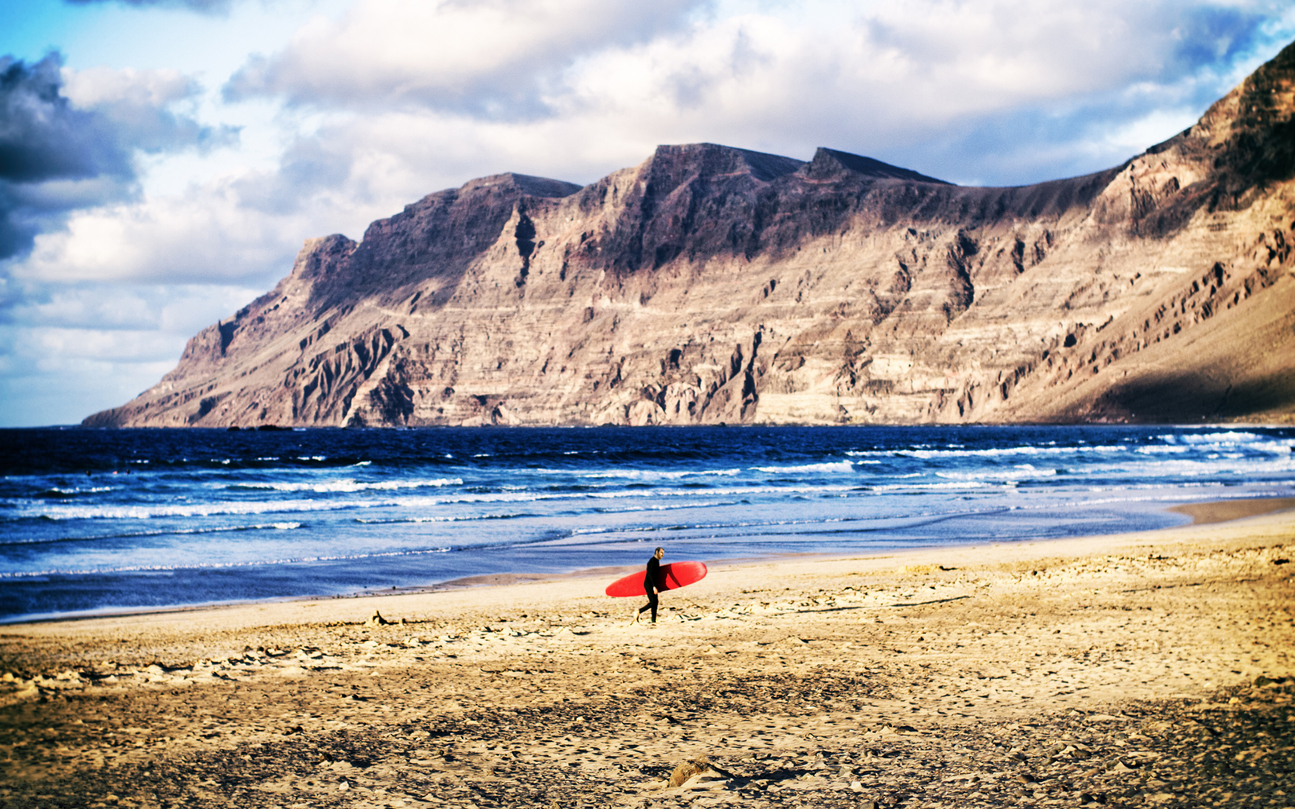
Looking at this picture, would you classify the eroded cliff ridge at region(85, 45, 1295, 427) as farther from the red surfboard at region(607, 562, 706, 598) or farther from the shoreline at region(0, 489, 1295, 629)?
the red surfboard at region(607, 562, 706, 598)

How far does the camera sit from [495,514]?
30.1 meters

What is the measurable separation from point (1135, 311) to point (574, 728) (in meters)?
161

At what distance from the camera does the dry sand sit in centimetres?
586

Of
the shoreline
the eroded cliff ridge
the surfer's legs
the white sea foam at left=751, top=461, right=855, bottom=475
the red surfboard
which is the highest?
the eroded cliff ridge

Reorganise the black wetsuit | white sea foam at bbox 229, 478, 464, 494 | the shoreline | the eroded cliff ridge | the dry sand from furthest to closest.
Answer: the eroded cliff ridge < white sea foam at bbox 229, 478, 464, 494 < the shoreline < the black wetsuit < the dry sand

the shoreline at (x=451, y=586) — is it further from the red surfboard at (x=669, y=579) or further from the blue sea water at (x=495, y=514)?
the red surfboard at (x=669, y=579)

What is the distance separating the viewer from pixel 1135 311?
147m

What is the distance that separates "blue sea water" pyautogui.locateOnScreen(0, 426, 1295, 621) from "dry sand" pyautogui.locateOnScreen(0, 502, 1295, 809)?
5.14 m

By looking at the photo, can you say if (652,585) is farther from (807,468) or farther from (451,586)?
(807,468)

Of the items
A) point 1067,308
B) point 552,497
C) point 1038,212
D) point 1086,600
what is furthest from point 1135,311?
point 1086,600

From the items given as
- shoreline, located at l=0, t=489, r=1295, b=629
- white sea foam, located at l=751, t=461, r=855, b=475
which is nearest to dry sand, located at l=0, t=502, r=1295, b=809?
shoreline, located at l=0, t=489, r=1295, b=629

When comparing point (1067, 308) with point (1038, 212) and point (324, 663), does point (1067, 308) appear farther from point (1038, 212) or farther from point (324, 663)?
point (324, 663)

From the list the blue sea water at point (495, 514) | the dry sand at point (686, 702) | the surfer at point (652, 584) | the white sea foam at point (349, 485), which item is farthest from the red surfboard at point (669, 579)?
the white sea foam at point (349, 485)

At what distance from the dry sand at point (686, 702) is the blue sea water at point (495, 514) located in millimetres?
5141
